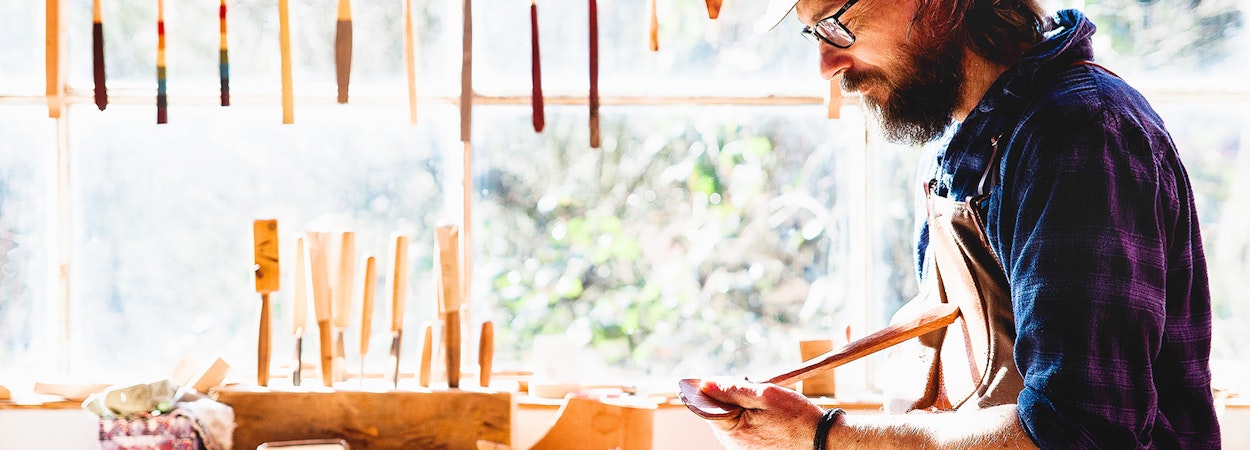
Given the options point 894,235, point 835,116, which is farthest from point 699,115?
point 894,235

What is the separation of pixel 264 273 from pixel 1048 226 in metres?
1.64

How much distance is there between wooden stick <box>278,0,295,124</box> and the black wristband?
4.53 ft

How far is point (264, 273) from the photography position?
2.18m

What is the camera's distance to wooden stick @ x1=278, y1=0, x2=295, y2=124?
218cm

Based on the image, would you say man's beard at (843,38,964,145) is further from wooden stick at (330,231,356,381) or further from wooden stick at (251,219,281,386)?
wooden stick at (251,219,281,386)

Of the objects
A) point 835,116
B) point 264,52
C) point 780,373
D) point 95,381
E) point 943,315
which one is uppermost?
point 264,52

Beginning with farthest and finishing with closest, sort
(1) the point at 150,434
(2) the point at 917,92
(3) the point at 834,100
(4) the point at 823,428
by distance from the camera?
(3) the point at 834,100 → (1) the point at 150,434 → (2) the point at 917,92 → (4) the point at 823,428

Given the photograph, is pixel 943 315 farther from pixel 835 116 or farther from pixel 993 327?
pixel 835 116

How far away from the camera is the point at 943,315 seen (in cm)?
152

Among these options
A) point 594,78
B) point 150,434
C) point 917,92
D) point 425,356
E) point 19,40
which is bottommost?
point 150,434

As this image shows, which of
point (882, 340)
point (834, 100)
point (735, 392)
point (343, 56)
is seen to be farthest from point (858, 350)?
point (343, 56)

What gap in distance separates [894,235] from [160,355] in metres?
1.85

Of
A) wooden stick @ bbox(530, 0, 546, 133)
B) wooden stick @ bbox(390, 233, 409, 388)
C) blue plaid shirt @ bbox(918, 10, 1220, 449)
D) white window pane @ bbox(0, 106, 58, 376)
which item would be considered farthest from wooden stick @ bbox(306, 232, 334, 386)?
blue plaid shirt @ bbox(918, 10, 1220, 449)

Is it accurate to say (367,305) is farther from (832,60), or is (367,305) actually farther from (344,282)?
(832,60)
